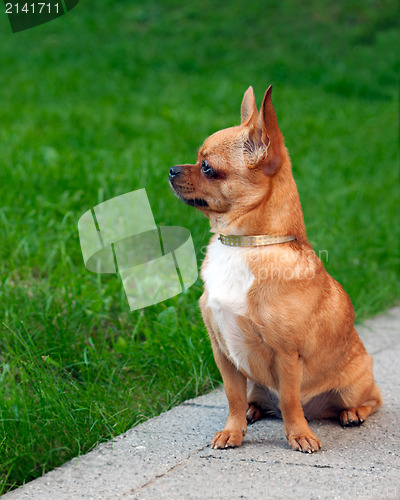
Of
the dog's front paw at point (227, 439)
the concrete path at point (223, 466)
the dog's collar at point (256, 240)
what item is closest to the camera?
the concrete path at point (223, 466)

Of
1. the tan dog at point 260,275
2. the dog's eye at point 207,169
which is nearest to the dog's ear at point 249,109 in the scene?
the tan dog at point 260,275

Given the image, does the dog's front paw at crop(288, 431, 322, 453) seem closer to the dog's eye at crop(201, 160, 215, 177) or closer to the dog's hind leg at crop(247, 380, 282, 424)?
the dog's hind leg at crop(247, 380, 282, 424)

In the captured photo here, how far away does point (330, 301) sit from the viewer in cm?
268

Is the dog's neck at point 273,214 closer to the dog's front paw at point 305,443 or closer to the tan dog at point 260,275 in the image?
the tan dog at point 260,275

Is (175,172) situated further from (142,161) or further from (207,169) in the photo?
(142,161)

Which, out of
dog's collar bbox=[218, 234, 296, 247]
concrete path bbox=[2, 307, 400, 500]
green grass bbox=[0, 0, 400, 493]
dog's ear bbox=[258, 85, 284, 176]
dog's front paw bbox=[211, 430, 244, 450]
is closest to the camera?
concrete path bbox=[2, 307, 400, 500]

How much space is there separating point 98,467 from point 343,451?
0.96m

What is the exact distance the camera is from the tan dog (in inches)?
97.4

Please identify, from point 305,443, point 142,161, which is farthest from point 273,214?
point 142,161

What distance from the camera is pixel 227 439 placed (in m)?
2.66

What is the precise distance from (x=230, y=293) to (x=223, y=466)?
0.65 meters

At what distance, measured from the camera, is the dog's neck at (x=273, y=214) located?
8.29 feet

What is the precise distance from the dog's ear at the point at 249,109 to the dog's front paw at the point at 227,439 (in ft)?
4.09

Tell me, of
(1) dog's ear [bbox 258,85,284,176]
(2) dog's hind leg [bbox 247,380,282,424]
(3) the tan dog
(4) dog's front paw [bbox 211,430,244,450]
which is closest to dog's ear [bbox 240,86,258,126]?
(3) the tan dog
